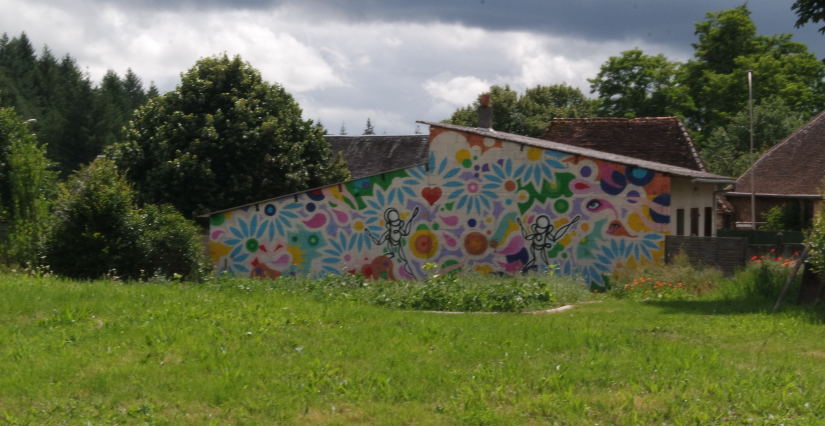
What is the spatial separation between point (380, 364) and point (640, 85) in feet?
163

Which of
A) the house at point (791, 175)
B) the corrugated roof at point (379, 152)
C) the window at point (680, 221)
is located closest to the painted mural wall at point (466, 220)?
the window at point (680, 221)

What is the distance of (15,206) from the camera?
25.5 m

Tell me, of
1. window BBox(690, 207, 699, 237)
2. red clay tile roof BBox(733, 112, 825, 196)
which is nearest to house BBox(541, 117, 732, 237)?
window BBox(690, 207, 699, 237)

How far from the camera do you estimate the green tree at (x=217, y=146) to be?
971 inches

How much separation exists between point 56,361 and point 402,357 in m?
3.55

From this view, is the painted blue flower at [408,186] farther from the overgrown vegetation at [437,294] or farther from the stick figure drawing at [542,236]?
the overgrown vegetation at [437,294]

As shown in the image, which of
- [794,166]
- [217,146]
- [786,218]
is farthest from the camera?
[794,166]

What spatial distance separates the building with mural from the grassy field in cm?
776

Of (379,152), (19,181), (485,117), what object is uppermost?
(485,117)

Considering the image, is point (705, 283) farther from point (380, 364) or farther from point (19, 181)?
point (19, 181)

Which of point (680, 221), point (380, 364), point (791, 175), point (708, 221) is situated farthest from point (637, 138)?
point (380, 364)

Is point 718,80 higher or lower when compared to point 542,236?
higher

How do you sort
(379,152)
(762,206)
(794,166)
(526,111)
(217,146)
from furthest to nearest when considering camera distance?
(526,111)
(762,206)
(794,166)
(379,152)
(217,146)

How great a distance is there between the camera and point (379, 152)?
37156 mm
